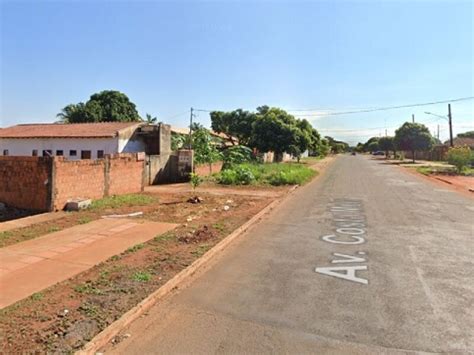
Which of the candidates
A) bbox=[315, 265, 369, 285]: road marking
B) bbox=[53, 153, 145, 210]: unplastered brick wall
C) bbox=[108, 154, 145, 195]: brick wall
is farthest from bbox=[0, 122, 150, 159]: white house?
bbox=[315, 265, 369, 285]: road marking

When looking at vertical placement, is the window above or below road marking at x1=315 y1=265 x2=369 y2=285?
above

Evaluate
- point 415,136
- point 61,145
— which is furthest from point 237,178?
point 415,136

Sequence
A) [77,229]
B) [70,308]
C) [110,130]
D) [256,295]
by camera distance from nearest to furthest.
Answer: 1. [70,308]
2. [256,295]
3. [77,229]
4. [110,130]

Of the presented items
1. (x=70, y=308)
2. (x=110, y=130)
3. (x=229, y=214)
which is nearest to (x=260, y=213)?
(x=229, y=214)

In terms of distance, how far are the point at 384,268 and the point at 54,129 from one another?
99.2 feet

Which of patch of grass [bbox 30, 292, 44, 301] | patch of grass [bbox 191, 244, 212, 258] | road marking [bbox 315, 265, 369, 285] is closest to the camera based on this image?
patch of grass [bbox 30, 292, 44, 301]

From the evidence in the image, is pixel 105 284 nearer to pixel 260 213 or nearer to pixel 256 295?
pixel 256 295

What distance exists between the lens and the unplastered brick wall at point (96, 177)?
37.5 ft

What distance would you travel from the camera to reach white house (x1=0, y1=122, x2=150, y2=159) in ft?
87.2

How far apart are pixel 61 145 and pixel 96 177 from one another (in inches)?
663

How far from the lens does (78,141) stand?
2730cm

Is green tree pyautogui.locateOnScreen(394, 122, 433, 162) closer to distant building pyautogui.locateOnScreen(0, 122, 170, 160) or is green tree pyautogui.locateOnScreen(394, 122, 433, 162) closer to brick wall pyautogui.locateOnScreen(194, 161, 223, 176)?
brick wall pyautogui.locateOnScreen(194, 161, 223, 176)

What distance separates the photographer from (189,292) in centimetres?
525

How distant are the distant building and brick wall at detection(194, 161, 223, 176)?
3503mm
